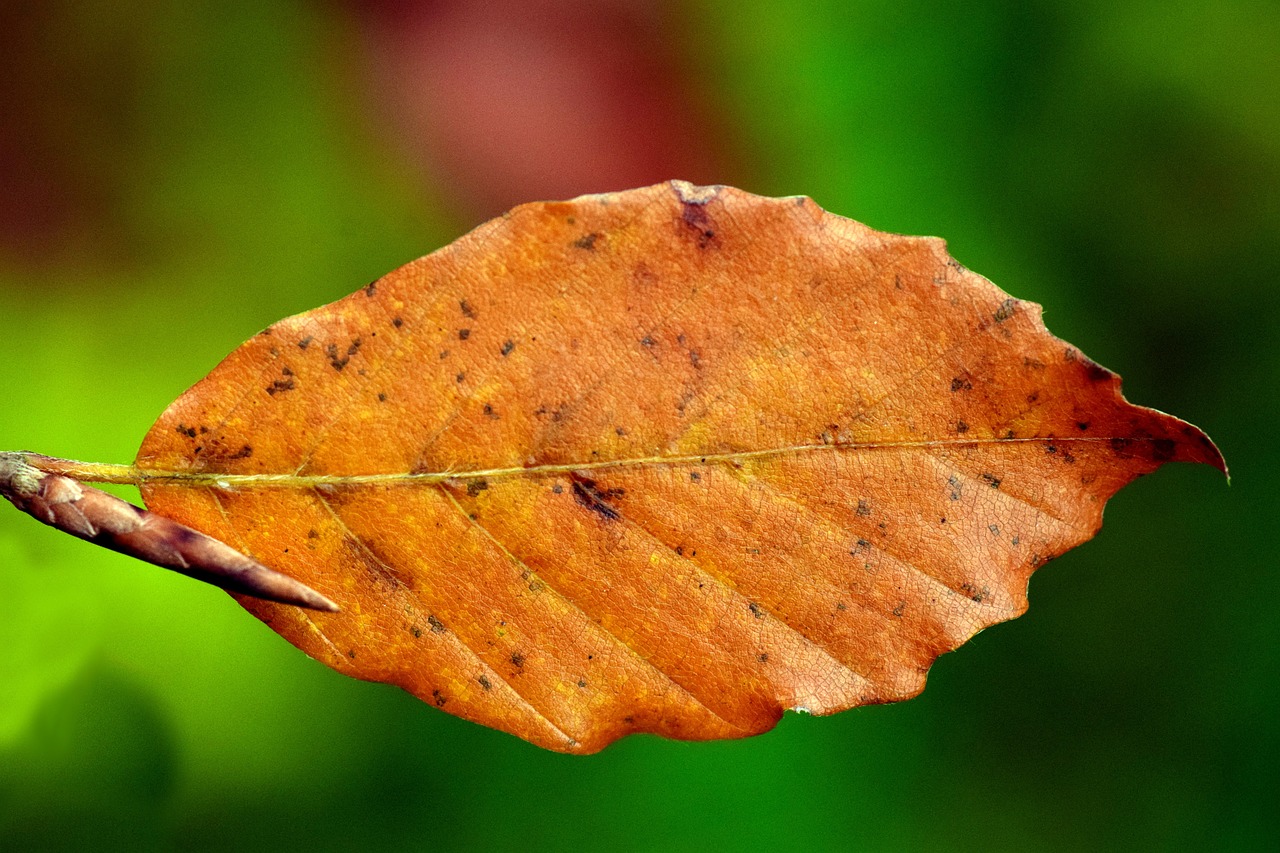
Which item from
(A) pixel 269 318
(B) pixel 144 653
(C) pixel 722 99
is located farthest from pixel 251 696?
(C) pixel 722 99

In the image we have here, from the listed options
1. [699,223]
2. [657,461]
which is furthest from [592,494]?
[699,223]

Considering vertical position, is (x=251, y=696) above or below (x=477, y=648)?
below

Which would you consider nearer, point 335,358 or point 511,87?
point 335,358

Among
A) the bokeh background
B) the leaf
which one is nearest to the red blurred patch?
the bokeh background

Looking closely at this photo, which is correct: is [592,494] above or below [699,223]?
below

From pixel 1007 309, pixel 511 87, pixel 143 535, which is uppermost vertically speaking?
pixel 511 87

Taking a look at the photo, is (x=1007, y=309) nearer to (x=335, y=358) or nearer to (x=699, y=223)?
(x=699, y=223)

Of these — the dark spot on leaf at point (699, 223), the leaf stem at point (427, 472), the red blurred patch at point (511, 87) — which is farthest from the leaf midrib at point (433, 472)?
the red blurred patch at point (511, 87)

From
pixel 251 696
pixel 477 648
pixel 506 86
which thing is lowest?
pixel 251 696

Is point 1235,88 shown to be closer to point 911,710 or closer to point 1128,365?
point 1128,365
